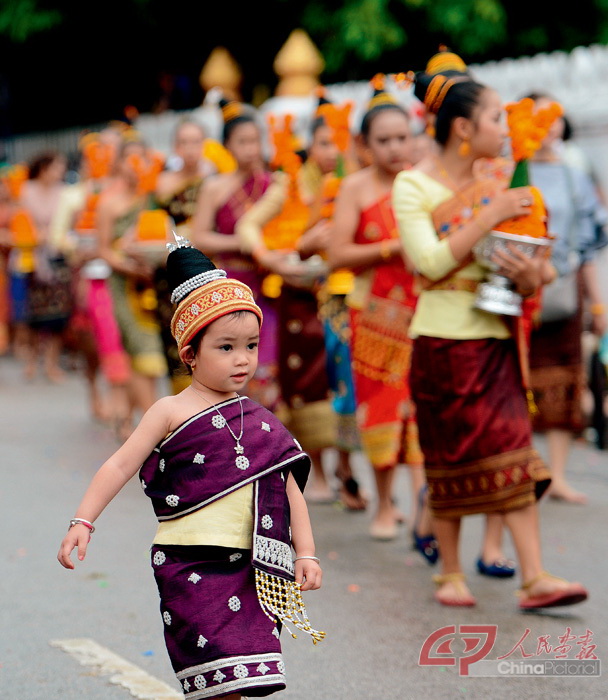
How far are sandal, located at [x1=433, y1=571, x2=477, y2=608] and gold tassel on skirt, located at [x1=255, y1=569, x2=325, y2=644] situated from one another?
1930mm

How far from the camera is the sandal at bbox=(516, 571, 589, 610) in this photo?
516 centimetres

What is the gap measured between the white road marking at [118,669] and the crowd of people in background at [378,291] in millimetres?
1399

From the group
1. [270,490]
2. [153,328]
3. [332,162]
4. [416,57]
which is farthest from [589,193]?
[416,57]

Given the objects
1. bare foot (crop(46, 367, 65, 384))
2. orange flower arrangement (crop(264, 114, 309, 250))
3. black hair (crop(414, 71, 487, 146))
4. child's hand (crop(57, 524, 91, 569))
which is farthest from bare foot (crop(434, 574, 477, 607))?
bare foot (crop(46, 367, 65, 384))

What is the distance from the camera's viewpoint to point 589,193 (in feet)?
24.8

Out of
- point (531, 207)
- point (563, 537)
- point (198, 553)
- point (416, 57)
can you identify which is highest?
point (416, 57)

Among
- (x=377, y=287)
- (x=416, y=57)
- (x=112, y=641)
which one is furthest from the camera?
(x=416, y=57)

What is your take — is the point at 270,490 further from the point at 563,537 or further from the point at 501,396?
the point at 563,537

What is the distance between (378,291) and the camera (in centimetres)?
673

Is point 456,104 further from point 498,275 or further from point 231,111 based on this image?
point 231,111

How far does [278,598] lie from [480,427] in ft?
6.06

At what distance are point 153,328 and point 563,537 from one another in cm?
382

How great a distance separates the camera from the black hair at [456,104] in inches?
209

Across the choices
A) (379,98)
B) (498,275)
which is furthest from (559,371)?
(498,275)
